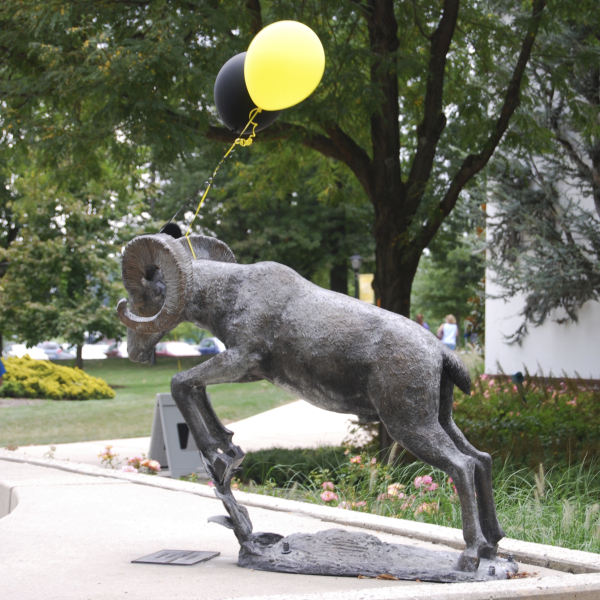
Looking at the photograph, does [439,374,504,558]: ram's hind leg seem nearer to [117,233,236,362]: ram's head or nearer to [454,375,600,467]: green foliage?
[117,233,236,362]: ram's head

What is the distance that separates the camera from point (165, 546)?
15.8 ft

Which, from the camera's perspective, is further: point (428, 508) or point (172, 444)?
point (172, 444)

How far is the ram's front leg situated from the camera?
13.4 ft

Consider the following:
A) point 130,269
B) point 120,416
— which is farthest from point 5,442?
point 130,269

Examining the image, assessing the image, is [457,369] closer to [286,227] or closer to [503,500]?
[503,500]

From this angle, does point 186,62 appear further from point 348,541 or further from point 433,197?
point 348,541

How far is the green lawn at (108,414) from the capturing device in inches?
516

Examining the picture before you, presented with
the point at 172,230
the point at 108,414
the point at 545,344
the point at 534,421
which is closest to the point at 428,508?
the point at 172,230

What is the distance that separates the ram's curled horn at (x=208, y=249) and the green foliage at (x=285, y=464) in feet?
13.1

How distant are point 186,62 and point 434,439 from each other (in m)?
5.69

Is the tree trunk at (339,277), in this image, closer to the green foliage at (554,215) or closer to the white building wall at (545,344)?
the white building wall at (545,344)

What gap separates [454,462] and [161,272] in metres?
1.91

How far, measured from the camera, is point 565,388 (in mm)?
12844

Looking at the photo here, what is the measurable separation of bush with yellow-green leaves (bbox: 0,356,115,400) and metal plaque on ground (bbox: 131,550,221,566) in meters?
14.7
